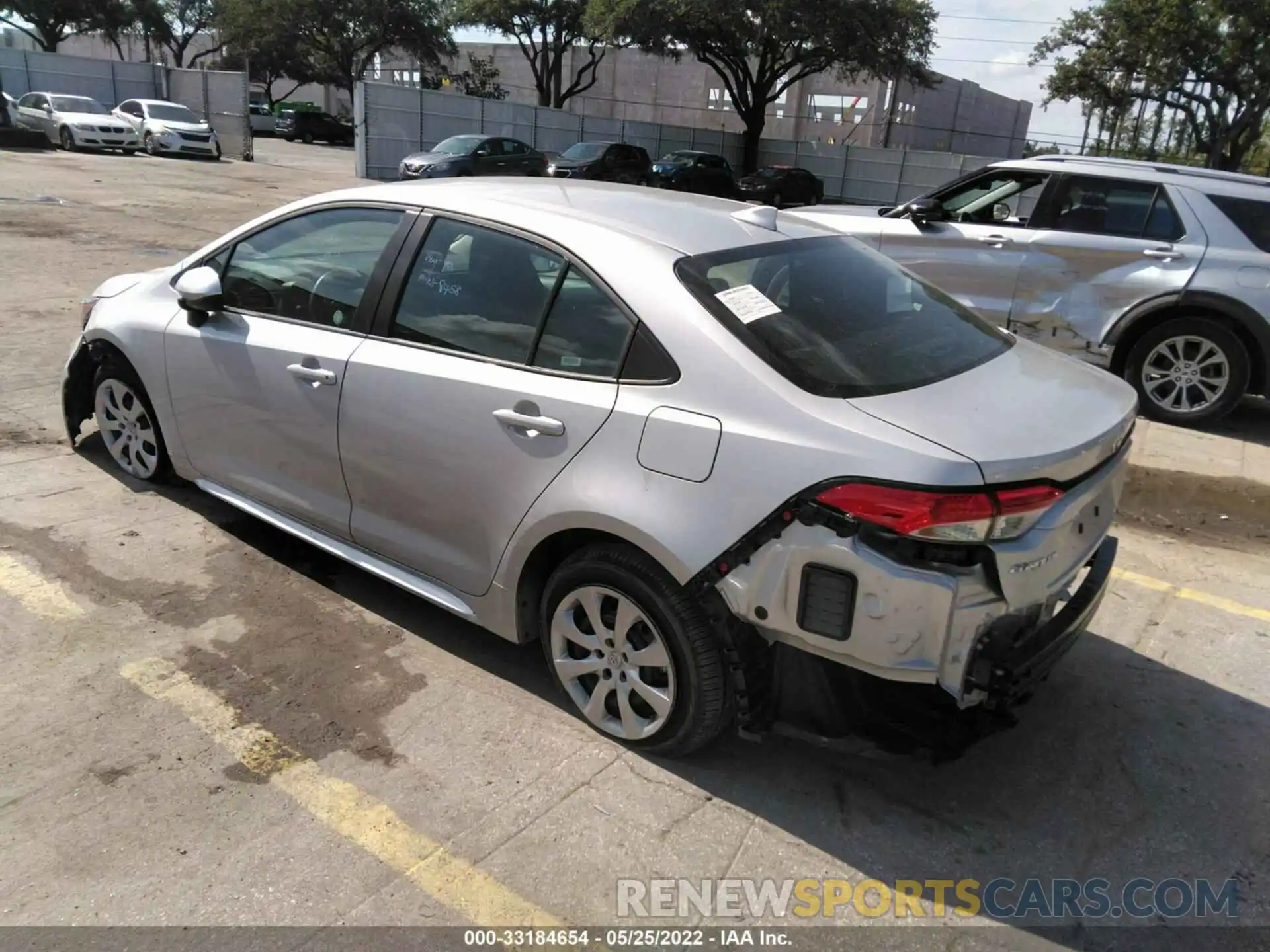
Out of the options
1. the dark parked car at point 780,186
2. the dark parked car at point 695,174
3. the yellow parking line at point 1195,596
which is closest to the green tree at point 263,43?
the dark parked car at point 695,174

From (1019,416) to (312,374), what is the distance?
2442 mm

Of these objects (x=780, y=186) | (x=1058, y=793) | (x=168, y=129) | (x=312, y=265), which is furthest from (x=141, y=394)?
(x=168, y=129)

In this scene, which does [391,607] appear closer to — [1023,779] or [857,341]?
[857,341]

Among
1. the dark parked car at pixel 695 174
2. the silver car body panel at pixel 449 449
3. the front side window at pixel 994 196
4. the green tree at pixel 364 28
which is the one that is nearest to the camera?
the silver car body panel at pixel 449 449

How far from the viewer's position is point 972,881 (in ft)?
8.64

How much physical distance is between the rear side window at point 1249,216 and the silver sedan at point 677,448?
4.34m

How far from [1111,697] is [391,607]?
2.80m

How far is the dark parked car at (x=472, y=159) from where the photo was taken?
23.0m

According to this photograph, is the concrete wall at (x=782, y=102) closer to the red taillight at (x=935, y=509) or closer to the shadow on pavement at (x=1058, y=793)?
the shadow on pavement at (x=1058, y=793)

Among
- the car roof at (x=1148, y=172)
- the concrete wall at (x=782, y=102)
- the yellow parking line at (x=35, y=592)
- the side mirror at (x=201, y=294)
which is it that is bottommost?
the yellow parking line at (x=35, y=592)

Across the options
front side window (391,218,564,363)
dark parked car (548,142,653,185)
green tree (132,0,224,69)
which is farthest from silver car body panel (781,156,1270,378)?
green tree (132,0,224,69)

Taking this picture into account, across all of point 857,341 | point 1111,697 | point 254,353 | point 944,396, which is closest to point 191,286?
point 254,353

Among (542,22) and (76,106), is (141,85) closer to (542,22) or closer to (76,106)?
(76,106)

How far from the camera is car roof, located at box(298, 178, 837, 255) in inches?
123
